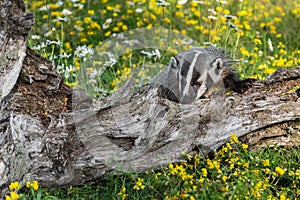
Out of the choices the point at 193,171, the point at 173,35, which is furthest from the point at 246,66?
the point at 193,171

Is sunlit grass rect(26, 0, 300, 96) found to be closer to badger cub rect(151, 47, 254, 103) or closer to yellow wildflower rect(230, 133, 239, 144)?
badger cub rect(151, 47, 254, 103)

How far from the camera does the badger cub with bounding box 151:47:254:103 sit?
3.94 metres

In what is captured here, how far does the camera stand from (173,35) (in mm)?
5941

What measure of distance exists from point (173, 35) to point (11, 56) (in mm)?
2736

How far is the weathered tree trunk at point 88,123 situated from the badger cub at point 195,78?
0.22 metres

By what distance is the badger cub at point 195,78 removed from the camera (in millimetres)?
3936

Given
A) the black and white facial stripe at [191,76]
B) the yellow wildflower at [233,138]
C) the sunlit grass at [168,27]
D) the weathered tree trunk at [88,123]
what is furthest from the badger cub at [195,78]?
the sunlit grass at [168,27]

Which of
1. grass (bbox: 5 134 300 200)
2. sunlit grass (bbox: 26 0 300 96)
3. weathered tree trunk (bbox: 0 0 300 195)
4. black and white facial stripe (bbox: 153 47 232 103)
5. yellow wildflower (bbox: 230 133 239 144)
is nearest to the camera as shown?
grass (bbox: 5 134 300 200)

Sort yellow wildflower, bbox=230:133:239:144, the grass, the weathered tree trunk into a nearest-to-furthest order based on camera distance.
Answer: the grass
the weathered tree trunk
yellow wildflower, bbox=230:133:239:144

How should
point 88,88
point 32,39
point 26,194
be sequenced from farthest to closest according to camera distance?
point 32,39
point 88,88
point 26,194

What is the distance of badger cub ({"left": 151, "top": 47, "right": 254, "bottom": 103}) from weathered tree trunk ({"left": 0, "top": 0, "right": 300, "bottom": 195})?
0.73 ft

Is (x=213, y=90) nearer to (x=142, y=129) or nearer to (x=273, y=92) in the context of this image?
(x=273, y=92)

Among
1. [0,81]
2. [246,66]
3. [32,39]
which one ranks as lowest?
[246,66]

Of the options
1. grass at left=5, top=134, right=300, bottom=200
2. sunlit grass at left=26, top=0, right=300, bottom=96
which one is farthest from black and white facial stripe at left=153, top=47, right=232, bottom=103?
sunlit grass at left=26, top=0, right=300, bottom=96
